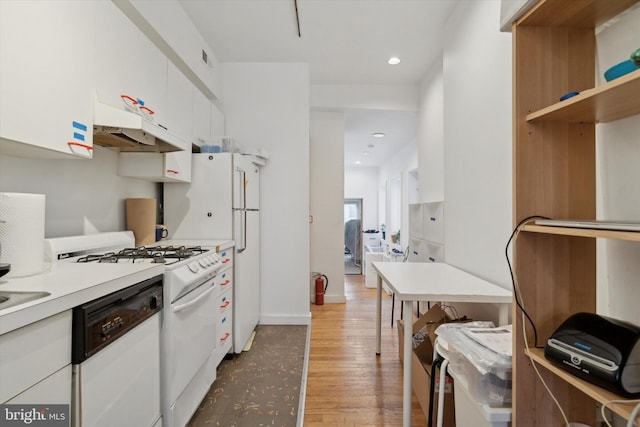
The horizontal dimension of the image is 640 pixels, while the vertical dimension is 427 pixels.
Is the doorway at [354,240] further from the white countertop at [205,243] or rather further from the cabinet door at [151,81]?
the cabinet door at [151,81]

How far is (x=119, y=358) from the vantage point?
1090 mm

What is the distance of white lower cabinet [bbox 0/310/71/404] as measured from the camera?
0.69 meters

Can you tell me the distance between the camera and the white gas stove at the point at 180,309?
4.68 ft

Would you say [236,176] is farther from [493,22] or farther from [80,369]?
[493,22]

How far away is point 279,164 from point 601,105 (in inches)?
108

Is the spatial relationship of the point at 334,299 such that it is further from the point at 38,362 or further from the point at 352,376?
the point at 38,362

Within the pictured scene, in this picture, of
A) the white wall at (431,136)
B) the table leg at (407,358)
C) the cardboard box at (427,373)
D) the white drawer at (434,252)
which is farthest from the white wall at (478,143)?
the table leg at (407,358)

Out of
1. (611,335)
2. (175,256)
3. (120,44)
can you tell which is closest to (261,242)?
(175,256)

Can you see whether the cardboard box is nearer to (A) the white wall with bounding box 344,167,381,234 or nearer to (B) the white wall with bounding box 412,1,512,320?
(B) the white wall with bounding box 412,1,512,320

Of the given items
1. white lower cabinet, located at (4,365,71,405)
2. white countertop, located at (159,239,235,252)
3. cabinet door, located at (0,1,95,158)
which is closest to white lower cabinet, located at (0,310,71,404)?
white lower cabinet, located at (4,365,71,405)

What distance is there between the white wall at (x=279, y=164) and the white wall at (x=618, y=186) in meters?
2.50

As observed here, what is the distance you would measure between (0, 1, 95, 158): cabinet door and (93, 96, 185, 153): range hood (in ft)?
0.20

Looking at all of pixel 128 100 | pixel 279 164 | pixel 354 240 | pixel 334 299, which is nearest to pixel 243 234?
pixel 279 164

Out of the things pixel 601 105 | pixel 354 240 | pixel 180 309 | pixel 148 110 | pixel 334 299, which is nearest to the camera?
pixel 601 105
